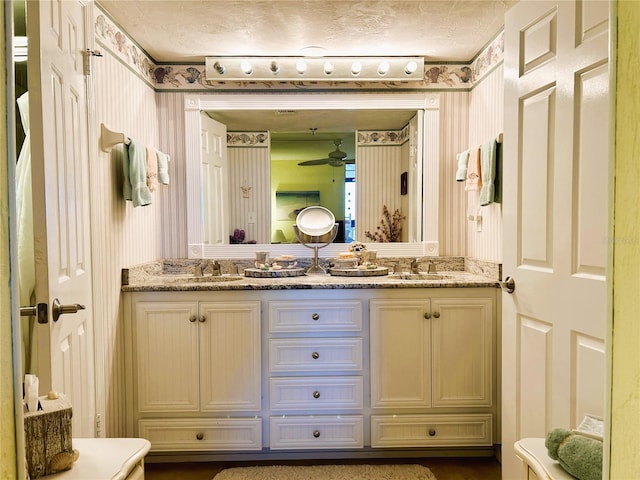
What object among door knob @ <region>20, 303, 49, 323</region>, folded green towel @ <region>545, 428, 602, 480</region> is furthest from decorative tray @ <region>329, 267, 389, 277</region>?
door knob @ <region>20, 303, 49, 323</region>

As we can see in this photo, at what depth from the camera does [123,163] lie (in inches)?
Result: 81.4

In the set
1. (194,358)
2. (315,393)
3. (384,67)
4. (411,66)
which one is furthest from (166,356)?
(411,66)

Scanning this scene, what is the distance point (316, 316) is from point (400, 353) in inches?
18.3

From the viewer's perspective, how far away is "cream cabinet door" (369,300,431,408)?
6.88 feet

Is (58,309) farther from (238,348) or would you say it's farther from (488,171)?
(488,171)

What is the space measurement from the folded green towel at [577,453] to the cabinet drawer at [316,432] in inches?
48.9

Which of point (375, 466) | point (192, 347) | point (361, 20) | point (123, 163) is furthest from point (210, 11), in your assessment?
point (375, 466)

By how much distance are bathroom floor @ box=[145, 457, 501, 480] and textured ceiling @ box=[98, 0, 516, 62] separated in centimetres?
219

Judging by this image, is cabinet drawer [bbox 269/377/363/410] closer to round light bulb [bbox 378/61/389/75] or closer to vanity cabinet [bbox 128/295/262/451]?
vanity cabinet [bbox 128/295/262/451]

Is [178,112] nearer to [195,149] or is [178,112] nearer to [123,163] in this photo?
[195,149]

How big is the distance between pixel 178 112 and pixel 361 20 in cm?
122

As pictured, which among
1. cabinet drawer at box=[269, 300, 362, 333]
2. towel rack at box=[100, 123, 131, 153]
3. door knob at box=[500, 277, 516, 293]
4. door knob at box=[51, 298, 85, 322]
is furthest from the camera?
cabinet drawer at box=[269, 300, 362, 333]

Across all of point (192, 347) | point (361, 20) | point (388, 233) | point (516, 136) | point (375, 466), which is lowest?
point (375, 466)

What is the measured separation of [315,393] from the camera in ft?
6.87
